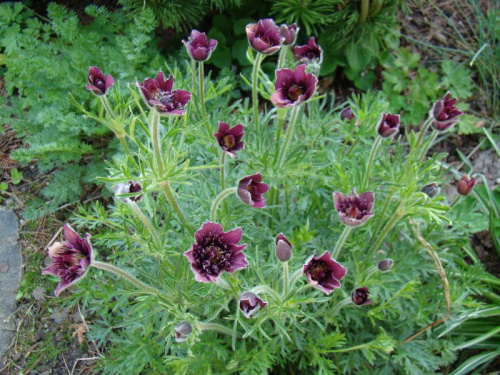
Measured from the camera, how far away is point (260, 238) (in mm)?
2045

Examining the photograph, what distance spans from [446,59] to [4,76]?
2.78 m

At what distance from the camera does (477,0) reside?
3.48 metres

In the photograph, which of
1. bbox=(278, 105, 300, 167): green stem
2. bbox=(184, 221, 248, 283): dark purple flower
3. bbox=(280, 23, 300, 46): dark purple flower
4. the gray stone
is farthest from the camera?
the gray stone

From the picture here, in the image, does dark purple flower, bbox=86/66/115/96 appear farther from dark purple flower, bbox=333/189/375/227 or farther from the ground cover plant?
dark purple flower, bbox=333/189/375/227

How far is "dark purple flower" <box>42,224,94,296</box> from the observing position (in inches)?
55.2

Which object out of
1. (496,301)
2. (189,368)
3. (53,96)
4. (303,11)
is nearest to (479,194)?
(496,301)

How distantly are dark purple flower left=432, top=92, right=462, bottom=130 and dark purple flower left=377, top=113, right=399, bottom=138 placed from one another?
0.15 m

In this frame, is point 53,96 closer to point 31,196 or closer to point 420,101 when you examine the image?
point 31,196

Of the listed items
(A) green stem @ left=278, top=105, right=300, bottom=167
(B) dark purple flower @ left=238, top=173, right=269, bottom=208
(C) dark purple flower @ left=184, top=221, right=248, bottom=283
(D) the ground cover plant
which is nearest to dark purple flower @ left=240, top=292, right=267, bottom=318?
(D) the ground cover plant

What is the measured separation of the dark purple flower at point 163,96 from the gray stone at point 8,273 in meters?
1.57

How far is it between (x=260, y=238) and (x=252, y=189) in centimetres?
51

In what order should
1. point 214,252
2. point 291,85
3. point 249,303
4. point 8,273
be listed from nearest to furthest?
point 214,252 < point 249,303 < point 291,85 < point 8,273

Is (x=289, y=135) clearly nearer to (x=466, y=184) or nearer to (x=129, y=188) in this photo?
(x=129, y=188)

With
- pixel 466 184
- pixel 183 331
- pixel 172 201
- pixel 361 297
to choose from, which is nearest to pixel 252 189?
pixel 172 201
